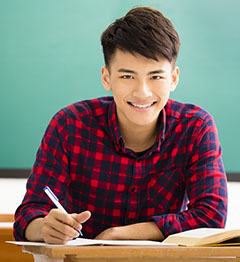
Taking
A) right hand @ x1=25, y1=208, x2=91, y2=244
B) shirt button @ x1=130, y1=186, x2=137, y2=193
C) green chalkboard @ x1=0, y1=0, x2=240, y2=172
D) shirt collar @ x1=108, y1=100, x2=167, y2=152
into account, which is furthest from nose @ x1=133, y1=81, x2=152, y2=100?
green chalkboard @ x1=0, y1=0, x2=240, y2=172

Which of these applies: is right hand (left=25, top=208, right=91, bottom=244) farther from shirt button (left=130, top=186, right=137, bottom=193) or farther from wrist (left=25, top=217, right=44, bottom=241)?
shirt button (left=130, top=186, right=137, bottom=193)

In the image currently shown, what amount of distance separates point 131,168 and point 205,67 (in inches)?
62.9

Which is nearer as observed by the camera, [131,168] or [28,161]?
[131,168]

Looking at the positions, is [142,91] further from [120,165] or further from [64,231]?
[64,231]

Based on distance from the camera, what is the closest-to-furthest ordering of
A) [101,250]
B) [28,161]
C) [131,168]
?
[101,250]
[131,168]
[28,161]

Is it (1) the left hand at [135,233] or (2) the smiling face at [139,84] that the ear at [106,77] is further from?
(1) the left hand at [135,233]

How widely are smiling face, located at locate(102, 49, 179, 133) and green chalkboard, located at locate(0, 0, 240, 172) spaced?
145 centimetres

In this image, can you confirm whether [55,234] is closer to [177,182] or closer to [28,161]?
[177,182]

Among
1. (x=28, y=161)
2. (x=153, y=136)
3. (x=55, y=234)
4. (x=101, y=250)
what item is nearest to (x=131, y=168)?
(x=153, y=136)

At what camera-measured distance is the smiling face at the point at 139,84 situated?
157cm

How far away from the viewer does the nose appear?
1583 mm

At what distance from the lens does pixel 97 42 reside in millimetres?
3107

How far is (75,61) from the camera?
3.12 metres

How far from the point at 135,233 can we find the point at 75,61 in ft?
6.05
